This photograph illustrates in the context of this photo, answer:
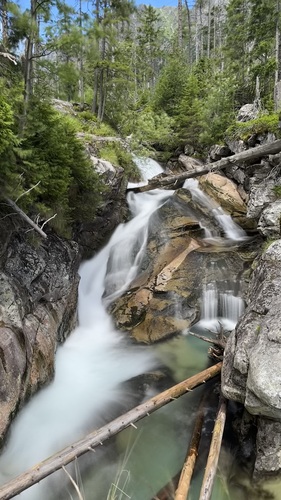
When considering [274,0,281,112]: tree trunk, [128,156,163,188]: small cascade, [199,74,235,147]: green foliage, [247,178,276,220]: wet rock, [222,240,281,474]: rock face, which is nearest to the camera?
[222,240,281,474]: rock face

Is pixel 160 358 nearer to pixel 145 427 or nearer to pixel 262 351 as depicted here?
pixel 145 427

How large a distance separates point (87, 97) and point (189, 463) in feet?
93.3

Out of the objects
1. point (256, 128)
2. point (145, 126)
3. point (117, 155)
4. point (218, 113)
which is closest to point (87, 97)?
point (145, 126)

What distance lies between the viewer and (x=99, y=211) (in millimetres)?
11820

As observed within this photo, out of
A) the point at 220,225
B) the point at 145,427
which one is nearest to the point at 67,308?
the point at 145,427

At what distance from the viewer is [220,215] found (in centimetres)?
1438

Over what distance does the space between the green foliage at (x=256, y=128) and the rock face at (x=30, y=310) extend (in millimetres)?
9945

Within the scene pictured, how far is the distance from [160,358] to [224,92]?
1669cm

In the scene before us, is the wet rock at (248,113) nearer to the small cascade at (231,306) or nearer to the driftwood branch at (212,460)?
the small cascade at (231,306)

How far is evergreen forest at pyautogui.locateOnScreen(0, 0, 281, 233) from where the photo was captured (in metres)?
6.27

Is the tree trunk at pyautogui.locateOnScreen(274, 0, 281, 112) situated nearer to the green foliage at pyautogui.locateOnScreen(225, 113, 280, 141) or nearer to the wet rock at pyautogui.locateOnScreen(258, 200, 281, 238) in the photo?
the green foliage at pyautogui.locateOnScreen(225, 113, 280, 141)

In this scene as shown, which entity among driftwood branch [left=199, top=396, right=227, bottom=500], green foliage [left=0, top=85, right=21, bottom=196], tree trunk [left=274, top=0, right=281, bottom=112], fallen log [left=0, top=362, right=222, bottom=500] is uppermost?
tree trunk [left=274, top=0, right=281, bottom=112]

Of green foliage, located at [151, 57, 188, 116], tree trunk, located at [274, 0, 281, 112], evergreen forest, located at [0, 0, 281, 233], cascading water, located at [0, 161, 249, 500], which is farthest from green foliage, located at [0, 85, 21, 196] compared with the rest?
green foliage, located at [151, 57, 188, 116]

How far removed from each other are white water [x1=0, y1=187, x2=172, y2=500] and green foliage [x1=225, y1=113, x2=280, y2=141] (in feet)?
21.6
